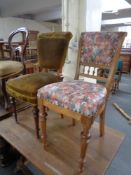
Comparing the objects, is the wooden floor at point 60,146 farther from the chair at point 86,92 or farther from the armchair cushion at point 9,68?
the armchair cushion at point 9,68

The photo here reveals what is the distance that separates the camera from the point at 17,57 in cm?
208

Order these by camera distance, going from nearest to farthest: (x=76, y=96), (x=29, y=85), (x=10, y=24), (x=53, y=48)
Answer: (x=76, y=96) → (x=29, y=85) → (x=53, y=48) → (x=10, y=24)

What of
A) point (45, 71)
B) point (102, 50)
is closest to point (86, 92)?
point (102, 50)

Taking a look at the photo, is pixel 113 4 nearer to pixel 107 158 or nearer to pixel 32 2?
pixel 32 2

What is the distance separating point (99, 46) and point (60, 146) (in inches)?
35.4

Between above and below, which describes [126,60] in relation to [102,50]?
below

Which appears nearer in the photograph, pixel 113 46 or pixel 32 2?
pixel 113 46

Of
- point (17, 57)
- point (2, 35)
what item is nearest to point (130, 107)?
point (17, 57)

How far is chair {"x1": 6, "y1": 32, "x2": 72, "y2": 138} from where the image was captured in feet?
3.96

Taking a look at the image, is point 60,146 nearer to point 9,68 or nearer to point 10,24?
point 9,68

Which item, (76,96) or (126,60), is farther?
(126,60)

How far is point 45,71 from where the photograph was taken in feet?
5.24

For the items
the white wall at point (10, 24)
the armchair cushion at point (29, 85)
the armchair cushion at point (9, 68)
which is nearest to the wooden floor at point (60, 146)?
the armchair cushion at point (29, 85)

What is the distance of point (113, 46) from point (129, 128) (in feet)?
5.19
